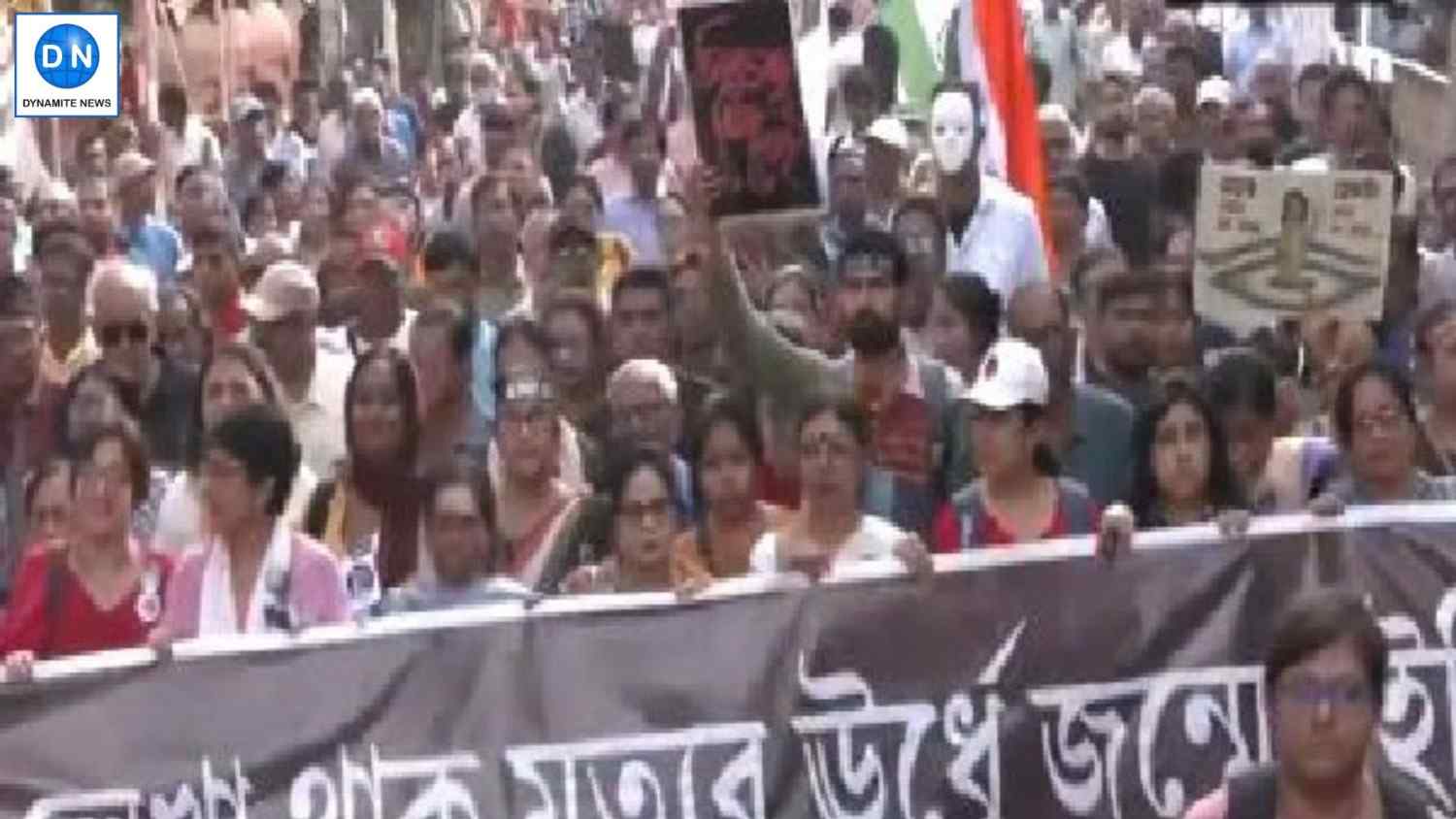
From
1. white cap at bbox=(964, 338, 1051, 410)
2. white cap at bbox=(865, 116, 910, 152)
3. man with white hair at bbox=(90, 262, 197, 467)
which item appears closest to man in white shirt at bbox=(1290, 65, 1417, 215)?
white cap at bbox=(865, 116, 910, 152)

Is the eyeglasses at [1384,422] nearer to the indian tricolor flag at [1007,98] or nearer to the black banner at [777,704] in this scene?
the black banner at [777,704]

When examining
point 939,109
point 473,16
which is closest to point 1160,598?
point 939,109

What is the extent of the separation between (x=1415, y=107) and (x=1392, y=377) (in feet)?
40.1

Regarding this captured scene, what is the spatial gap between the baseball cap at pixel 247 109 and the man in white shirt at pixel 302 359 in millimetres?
8947

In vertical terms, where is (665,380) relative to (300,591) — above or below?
above

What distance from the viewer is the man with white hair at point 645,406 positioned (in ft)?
34.8

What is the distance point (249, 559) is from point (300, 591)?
0.18 metres

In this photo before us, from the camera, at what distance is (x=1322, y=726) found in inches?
282

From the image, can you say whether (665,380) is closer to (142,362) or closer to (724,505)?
(724,505)

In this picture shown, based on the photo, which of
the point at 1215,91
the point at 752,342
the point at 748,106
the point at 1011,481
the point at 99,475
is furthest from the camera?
the point at 1215,91

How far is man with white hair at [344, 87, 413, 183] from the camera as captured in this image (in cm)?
2030

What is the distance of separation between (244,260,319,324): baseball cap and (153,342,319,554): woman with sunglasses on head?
0.23 m

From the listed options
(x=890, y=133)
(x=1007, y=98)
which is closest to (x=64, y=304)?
(x=1007, y=98)

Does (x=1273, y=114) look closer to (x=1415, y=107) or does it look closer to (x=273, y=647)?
(x=1415, y=107)
